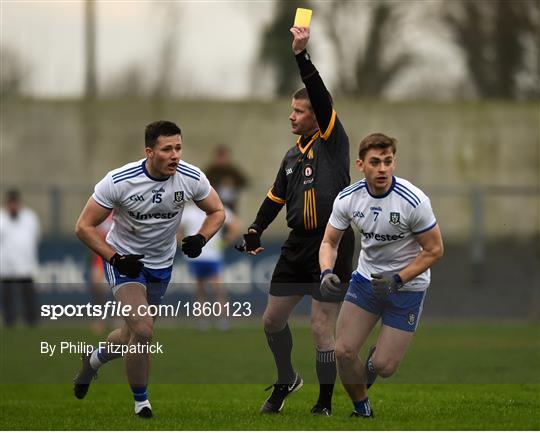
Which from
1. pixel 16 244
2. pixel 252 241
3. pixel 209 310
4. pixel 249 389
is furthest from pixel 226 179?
pixel 252 241

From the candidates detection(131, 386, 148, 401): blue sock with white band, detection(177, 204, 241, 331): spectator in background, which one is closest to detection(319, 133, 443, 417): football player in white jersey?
detection(131, 386, 148, 401): blue sock with white band

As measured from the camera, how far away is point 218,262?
22.1m

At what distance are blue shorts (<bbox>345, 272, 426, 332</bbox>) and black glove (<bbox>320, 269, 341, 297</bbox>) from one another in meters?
0.31

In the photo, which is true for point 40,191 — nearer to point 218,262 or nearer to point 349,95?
point 218,262

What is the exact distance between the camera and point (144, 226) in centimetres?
1046

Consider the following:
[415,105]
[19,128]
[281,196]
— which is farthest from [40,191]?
[281,196]

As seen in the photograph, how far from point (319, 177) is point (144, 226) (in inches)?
53.6

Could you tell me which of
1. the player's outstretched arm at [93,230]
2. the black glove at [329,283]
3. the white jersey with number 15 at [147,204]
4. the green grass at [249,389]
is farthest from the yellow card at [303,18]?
the green grass at [249,389]

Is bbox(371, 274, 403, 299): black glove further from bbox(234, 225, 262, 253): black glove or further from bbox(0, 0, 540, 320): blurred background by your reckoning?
bbox(0, 0, 540, 320): blurred background

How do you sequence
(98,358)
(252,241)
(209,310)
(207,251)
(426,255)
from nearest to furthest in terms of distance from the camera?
(426,255) < (98,358) < (252,241) < (209,310) < (207,251)

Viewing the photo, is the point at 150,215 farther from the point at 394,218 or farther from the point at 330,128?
the point at 394,218

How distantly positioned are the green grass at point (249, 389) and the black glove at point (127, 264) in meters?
1.09

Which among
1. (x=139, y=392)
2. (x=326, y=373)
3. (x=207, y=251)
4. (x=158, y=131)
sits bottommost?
(x=207, y=251)

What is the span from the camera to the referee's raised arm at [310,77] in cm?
1016
